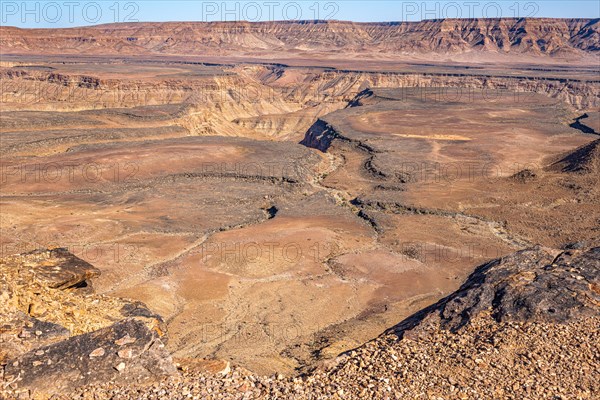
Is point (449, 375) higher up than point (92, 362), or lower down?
lower down

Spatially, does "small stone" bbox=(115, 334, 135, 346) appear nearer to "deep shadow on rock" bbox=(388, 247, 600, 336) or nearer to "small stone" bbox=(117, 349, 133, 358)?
"small stone" bbox=(117, 349, 133, 358)

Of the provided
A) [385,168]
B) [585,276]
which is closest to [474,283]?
[585,276]

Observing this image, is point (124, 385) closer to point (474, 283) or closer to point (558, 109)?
point (474, 283)

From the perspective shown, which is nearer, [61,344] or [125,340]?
[61,344]

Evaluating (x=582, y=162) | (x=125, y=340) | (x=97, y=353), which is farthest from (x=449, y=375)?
(x=582, y=162)

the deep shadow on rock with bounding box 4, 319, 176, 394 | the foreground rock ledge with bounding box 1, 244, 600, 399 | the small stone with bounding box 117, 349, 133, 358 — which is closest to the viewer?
the deep shadow on rock with bounding box 4, 319, 176, 394

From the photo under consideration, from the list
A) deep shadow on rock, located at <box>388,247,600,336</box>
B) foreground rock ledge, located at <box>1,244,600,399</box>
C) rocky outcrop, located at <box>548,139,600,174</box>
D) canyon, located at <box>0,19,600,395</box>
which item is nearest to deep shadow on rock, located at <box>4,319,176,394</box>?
foreground rock ledge, located at <box>1,244,600,399</box>

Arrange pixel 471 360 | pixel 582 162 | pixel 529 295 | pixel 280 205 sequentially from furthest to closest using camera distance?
pixel 582 162 → pixel 280 205 → pixel 529 295 → pixel 471 360

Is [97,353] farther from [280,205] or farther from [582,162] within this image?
[582,162]
